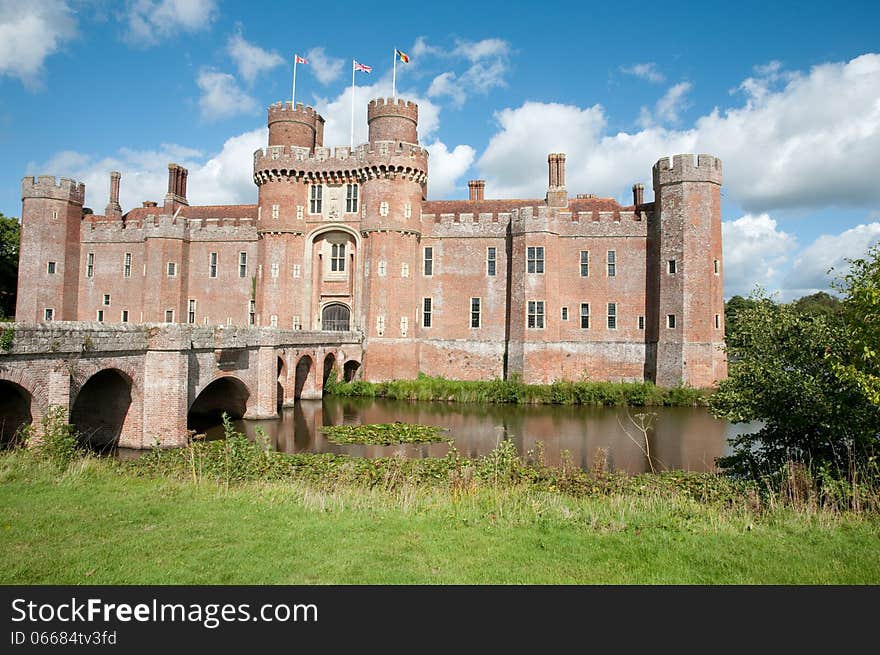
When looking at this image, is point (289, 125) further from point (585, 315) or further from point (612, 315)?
point (612, 315)

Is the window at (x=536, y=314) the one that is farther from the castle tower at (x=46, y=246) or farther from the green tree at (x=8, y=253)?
the green tree at (x=8, y=253)

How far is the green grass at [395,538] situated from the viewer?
219 inches

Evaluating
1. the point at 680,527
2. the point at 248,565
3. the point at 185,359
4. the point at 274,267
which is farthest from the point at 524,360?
the point at 248,565

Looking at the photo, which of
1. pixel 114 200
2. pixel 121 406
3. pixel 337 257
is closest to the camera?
pixel 121 406

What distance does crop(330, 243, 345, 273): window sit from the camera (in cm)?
3522

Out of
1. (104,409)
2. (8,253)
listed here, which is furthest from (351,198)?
(8,253)

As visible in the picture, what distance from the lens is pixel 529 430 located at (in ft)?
69.7

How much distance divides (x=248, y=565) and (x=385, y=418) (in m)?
17.9

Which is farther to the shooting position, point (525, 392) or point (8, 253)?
point (8, 253)

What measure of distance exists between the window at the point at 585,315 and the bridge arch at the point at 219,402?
1913cm

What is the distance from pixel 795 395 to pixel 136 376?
15618 millimetres

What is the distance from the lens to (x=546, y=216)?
3173 cm

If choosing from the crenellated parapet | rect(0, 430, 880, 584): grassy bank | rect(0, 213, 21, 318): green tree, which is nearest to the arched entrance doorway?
the crenellated parapet
